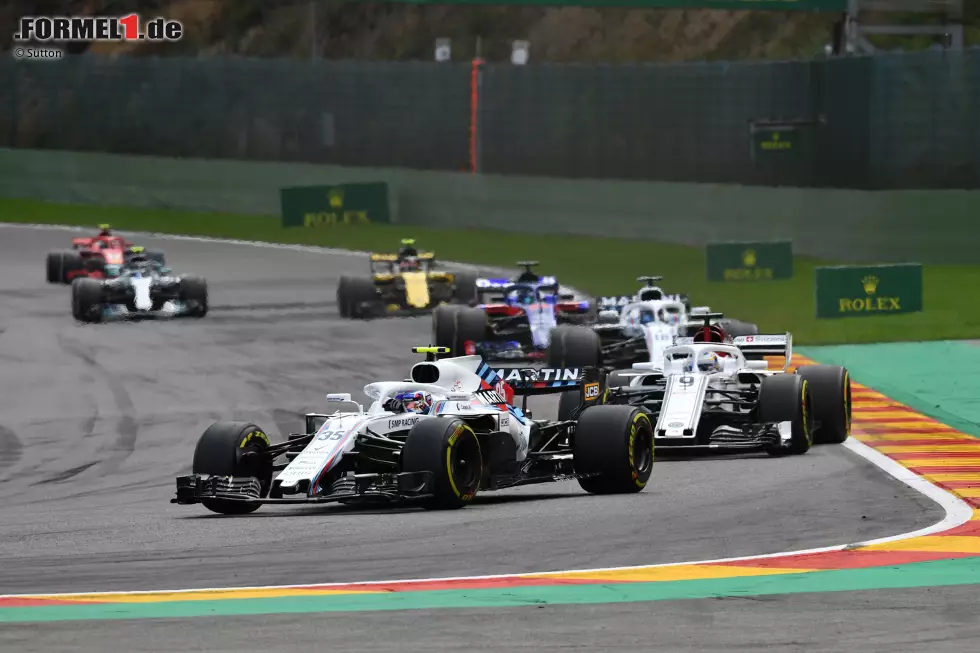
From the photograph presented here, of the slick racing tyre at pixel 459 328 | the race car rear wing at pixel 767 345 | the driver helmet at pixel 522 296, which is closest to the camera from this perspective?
the race car rear wing at pixel 767 345

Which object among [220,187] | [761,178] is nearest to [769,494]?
[761,178]

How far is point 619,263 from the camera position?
41.8 metres

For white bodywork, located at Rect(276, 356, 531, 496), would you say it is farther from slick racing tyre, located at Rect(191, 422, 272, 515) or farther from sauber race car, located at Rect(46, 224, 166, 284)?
sauber race car, located at Rect(46, 224, 166, 284)

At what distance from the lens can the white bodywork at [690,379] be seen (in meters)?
17.5

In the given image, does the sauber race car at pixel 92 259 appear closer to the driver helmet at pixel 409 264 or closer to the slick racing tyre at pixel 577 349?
the driver helmet at pixel 409 264

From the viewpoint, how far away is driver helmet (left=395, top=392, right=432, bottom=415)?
14914 mm

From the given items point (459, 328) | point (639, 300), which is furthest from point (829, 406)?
point (459, 328)

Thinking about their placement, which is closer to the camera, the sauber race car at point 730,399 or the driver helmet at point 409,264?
the sauber race car at point 730,399

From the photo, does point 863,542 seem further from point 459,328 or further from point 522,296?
point 522,296

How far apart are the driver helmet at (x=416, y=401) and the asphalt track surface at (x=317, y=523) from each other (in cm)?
96

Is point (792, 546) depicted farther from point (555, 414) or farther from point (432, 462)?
point (555, 414)

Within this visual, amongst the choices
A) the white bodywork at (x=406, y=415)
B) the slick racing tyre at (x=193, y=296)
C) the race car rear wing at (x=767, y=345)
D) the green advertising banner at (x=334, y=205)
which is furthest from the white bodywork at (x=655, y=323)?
the green advertising banner at (x=334, y=205)

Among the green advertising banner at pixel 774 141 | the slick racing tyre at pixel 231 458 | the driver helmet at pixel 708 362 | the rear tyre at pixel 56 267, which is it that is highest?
the green advertising banner at pixel 774 141

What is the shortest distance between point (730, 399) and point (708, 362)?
17.1 inches
